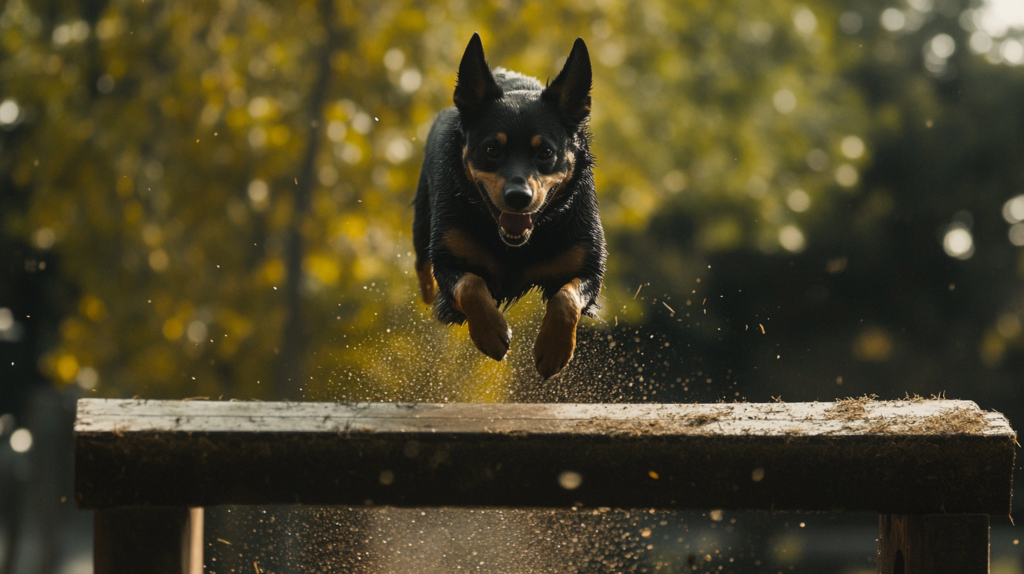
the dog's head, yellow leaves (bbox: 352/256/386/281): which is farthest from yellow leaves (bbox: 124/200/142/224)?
the dog's head

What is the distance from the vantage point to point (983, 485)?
108 inches

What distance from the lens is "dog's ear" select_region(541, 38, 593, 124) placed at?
11.4ft

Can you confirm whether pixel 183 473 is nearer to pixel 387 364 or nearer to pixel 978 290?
pixel 387 364

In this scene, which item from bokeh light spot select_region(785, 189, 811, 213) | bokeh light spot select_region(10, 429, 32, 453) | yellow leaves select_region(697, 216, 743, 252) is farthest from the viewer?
bokeh light spot select_region(10, 429, 32, 453)

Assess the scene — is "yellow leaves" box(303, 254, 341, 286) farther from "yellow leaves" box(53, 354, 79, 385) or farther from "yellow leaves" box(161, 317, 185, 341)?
"yellow leaves" box(53, 354, 79, 385)

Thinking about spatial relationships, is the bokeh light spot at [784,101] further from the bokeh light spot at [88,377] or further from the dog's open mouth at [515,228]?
the dog's open mouth at [515,228]

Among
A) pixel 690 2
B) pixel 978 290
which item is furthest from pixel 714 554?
pixel 690 2

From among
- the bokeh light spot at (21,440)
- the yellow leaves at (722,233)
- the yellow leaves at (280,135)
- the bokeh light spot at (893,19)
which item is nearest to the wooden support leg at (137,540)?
the yellow leaves at (280,135)

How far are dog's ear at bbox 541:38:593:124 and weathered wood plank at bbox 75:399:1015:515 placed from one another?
130cm

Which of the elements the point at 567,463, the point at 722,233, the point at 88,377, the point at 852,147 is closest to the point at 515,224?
the point at 567,463

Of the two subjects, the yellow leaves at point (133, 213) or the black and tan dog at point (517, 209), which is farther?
the yellow leaves at point (133, 213)

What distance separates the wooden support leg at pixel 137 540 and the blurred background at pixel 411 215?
2737 millimetres

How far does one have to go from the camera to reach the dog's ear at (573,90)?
11.4 feet

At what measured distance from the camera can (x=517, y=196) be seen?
3.13m
